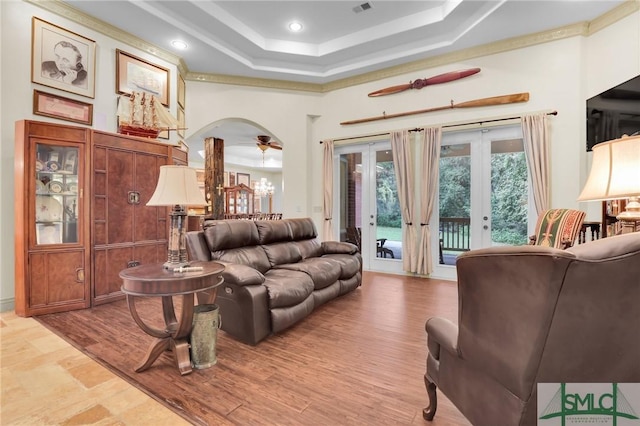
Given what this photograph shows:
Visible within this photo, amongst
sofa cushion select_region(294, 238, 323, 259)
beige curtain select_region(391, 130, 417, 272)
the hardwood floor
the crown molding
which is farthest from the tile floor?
beige curtain select_region(391, 130, 417, 272)

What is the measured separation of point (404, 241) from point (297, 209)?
84.6 inches

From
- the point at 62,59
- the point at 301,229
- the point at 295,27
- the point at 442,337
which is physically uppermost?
the point at 295,27

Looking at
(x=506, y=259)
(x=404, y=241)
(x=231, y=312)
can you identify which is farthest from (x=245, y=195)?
(x=506, y=259)

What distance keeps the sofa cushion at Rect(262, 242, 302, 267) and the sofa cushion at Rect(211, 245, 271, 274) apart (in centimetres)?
7

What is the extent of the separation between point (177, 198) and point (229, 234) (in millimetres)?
1146

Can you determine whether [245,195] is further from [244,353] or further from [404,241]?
[244,353]

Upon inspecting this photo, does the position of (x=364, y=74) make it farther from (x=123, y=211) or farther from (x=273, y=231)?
(x=123, y=211)

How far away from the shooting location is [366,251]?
572 cm

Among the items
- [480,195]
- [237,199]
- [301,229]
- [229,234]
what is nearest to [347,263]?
[301,229]

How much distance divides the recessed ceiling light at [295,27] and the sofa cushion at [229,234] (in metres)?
3.15

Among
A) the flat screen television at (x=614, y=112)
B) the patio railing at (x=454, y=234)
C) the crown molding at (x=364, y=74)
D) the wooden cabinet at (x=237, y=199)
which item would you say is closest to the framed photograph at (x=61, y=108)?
the crown molding at (x=364, y=74)

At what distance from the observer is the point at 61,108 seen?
11.7 ft

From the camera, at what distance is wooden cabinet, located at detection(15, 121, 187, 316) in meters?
3.14

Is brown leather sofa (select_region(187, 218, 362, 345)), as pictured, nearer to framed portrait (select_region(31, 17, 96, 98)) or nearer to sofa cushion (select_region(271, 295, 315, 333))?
sofa cushion (select_region(271, 295, 315, 333))
